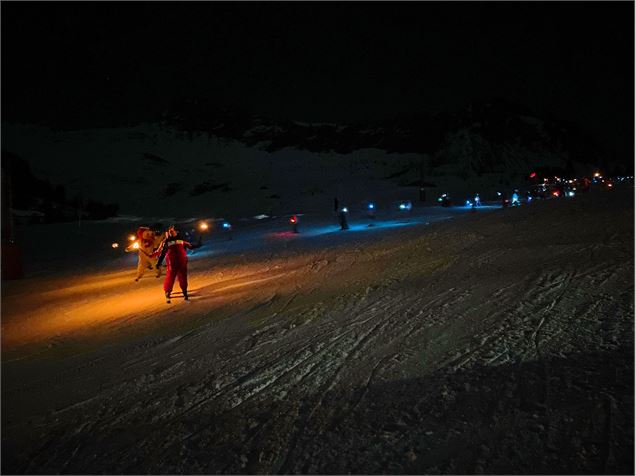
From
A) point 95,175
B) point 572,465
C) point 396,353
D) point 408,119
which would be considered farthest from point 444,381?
point 408,119

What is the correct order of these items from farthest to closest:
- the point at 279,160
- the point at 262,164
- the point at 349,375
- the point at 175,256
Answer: the point at 279,160 → the point at 262,164 → the point at 175,256 → the point at 349,375

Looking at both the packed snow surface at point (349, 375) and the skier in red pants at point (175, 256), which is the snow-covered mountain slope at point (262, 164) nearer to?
the skier in red pants at point (175, 256)

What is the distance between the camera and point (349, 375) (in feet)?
17.7

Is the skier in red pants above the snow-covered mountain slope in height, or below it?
below

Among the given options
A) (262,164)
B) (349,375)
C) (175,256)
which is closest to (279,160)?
(262,164)

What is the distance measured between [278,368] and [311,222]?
85.7ft

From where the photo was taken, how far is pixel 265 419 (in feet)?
15.3

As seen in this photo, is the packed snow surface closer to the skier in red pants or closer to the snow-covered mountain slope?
the skier in red pants

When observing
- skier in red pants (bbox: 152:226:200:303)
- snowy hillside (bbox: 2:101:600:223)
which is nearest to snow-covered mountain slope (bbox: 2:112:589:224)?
snowy hillside (bbox: 2:101:600:223)

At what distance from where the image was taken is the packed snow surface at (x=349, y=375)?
156 inches

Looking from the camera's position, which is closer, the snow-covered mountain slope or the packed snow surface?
the packed snow surface

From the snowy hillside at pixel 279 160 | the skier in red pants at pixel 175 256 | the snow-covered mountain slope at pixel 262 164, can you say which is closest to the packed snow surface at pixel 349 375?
the skier in red pants at pixel 175 256

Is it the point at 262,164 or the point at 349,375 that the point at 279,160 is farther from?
the point at 349,375

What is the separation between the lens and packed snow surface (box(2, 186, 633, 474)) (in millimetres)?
3965
